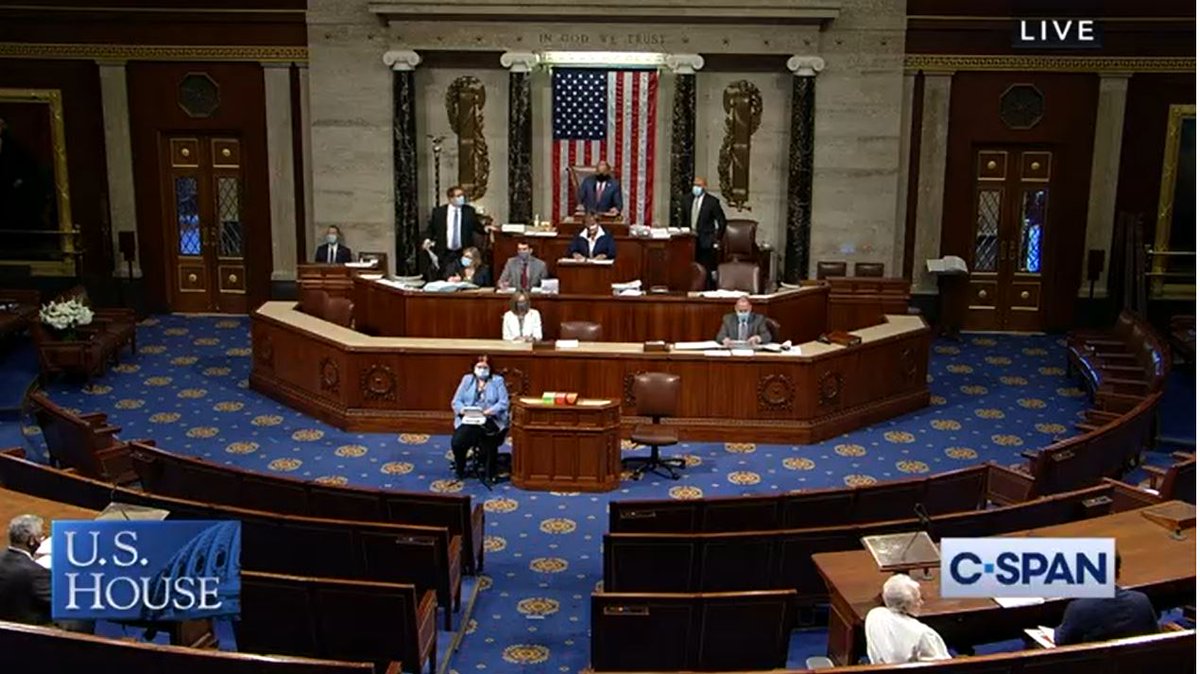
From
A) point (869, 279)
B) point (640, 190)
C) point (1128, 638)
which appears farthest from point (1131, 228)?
point (1128, 638)

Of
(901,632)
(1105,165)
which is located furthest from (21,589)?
(1105,165)

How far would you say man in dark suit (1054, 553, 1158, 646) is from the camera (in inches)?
259

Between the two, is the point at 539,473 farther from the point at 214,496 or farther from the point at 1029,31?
the point at 1029,31

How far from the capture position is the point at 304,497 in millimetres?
8984

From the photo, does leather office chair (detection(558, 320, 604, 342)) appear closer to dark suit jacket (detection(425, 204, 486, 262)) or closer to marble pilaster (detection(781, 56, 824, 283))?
dark suit jacket (detection(425, 204, 486, 262))

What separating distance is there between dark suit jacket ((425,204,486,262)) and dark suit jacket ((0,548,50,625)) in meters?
10.0

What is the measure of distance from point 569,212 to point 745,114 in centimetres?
277

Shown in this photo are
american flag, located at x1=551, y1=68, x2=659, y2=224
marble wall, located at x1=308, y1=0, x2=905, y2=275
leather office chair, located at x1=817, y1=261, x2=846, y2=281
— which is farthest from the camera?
leather office chair, located at x1=817, y1=261, x2=846, y2=281

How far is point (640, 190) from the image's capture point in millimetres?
17969

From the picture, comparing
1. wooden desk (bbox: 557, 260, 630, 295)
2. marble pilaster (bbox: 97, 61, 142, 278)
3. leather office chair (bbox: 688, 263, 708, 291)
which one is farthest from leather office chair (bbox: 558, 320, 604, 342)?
marble pilaster (bbox: 97, 61, 142, 278)

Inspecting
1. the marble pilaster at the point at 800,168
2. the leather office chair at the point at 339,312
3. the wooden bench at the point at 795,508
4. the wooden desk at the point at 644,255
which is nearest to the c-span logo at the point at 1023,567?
the wooden bench at the point at 795,508

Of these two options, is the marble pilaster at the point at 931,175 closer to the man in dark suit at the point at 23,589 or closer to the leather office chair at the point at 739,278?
the leather office chair at the point at 739,278

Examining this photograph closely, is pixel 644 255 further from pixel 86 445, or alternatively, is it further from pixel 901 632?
pixel 901 632

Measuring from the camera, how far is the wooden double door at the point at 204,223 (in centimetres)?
1839
